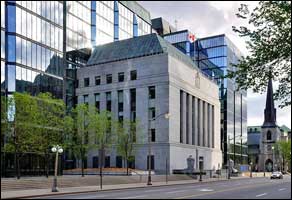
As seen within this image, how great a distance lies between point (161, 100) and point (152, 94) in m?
2.74

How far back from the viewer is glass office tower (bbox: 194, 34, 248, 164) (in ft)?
429

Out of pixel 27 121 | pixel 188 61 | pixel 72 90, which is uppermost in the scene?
pixel 188 61

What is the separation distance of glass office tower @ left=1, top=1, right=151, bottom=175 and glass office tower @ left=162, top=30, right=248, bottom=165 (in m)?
31.3

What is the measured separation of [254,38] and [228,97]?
112160mm

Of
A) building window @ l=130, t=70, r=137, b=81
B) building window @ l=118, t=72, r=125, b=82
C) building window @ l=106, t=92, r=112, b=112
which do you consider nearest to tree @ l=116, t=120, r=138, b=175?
building window @ l=130, t=70, r=137, b=81

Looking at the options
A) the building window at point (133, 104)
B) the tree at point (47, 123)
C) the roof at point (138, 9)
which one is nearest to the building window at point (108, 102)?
the building window at point (133, 104)

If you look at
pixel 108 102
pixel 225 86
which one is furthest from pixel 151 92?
pixel 225 86

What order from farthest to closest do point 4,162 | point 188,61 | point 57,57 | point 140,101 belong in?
1. point 188,61
2. point 140,101
3. point 57,57
4. point 4,162

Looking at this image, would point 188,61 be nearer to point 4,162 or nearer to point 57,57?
point 57,57

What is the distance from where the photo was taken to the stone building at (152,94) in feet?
273

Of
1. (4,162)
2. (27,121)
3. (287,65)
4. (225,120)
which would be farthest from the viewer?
(225,120)

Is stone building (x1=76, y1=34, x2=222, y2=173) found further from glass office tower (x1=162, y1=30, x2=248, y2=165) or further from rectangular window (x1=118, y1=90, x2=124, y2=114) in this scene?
glass office tower (x1=162, y1=30, x2=248, y2=165)

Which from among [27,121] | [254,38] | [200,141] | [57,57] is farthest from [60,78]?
[254,38]

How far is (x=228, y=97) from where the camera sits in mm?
131875
